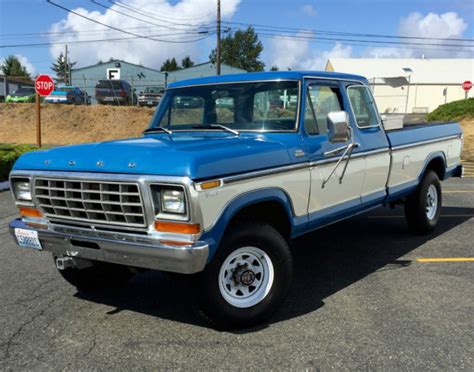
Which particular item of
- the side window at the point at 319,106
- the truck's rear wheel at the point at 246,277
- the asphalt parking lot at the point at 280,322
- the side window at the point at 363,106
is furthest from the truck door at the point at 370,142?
the truck's rear wheel at the point at 246,277

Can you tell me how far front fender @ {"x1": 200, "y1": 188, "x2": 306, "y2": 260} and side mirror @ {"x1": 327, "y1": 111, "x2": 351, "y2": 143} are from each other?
76cm

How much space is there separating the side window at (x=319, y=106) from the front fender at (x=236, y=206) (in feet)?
2.66

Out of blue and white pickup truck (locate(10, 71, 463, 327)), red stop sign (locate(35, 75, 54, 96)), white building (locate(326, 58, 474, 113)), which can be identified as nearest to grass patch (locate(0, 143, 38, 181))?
red stop sign (locate(35, 75, 54, 96))

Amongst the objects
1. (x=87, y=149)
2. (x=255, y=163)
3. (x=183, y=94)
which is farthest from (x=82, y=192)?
(x=183, y=94)

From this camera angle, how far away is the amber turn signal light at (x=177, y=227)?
3.30 meters

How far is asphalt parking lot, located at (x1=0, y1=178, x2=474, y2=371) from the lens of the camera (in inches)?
132

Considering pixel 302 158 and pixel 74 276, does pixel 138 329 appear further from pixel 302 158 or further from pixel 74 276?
pixel 302 158

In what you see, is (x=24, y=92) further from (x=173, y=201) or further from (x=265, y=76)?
(x=173, y=201)

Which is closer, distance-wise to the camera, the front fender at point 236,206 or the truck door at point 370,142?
the front fender at point 236,206

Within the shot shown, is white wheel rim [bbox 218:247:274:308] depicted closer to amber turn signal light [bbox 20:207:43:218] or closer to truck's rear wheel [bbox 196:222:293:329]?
truck's rear wheel [bbox 196:222:293:329]

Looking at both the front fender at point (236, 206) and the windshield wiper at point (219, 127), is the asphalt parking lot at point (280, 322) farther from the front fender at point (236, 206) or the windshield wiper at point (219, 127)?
the windshield wiper at point (219, 127)

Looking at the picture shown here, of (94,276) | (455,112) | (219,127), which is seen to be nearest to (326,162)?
(219,127)

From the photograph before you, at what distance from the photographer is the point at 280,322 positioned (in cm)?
397

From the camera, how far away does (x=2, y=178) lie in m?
11.1
